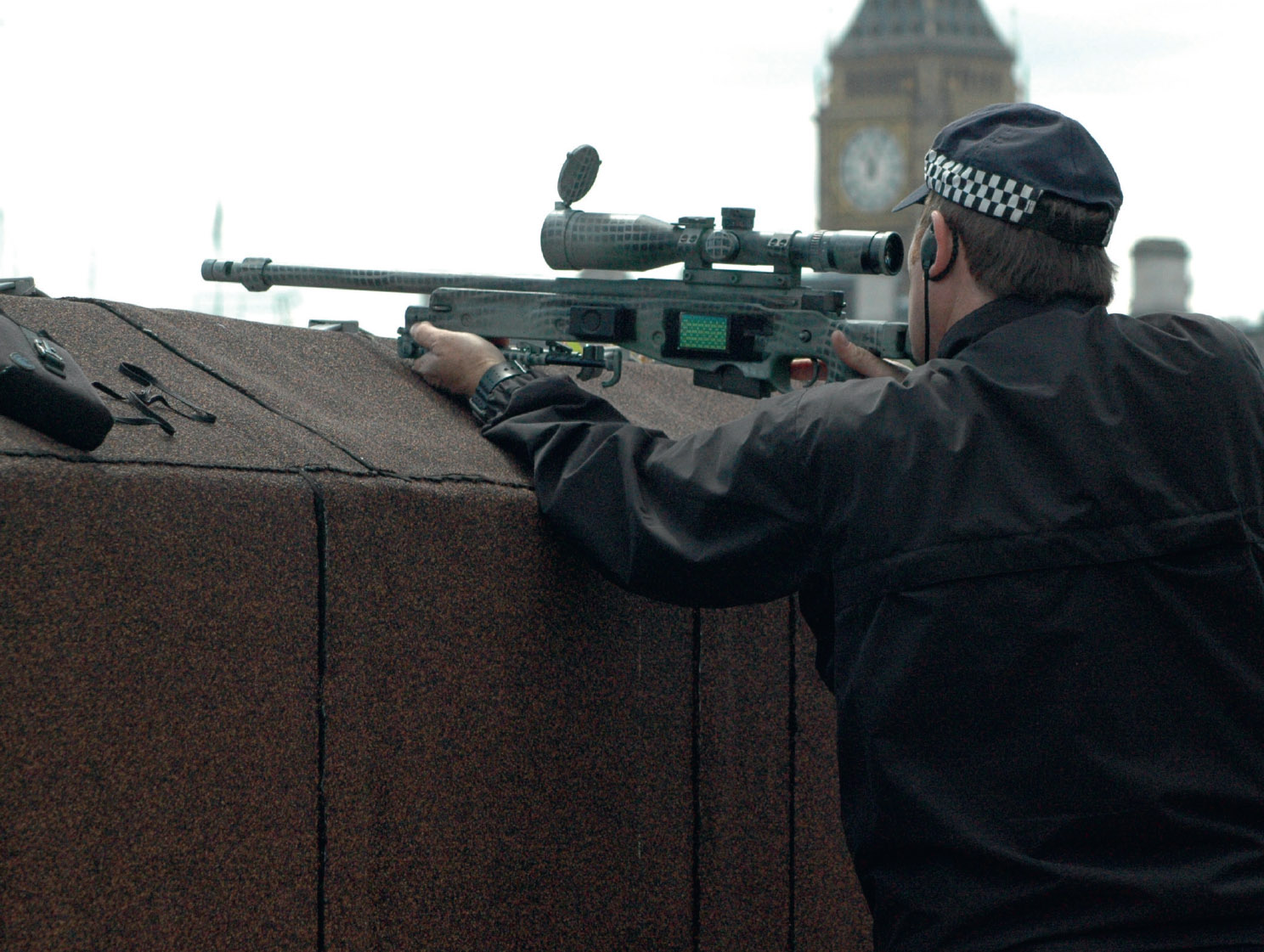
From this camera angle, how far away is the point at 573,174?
11.7 feet

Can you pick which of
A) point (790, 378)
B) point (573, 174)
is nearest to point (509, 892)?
point (790, 378)

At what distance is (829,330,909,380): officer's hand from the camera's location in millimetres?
3449

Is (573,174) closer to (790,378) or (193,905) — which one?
(790,378)

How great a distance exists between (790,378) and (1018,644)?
57.7 inches

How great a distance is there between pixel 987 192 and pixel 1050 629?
74 centimetres

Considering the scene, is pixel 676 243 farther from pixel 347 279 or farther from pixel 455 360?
pixel 347 279

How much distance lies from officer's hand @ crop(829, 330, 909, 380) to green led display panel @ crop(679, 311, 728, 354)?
0.26 metres

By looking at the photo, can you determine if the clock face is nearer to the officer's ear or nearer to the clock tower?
the clock tower

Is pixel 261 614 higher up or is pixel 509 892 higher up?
pixel 261 614

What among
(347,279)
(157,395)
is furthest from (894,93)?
(157,395)

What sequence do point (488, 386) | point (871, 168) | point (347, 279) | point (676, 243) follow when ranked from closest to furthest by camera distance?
point (488, 386), point (676, 243), point (347, 279), point (871, 168)

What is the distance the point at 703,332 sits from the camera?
11.8 feet

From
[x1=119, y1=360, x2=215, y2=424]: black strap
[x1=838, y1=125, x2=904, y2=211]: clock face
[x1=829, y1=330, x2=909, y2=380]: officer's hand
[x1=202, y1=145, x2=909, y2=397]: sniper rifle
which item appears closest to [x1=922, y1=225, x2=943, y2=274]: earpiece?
[x1=202, y1=145, x2=909, y2=397]: sniper rifle

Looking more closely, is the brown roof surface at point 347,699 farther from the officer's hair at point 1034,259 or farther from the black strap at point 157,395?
the officer's hair at point 1034,259
